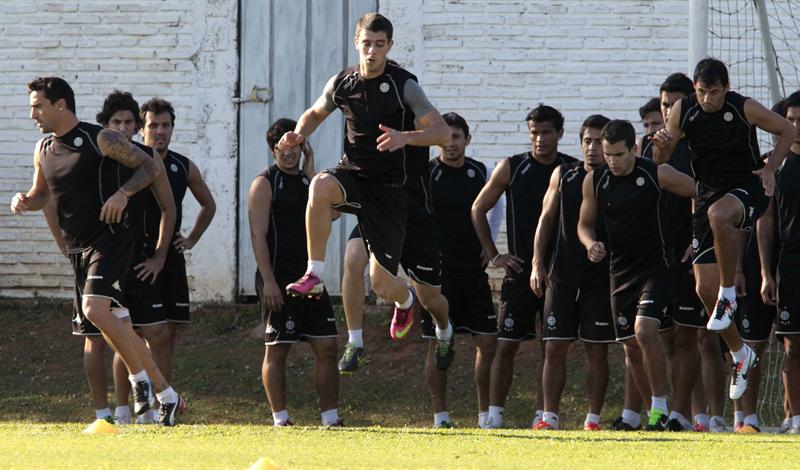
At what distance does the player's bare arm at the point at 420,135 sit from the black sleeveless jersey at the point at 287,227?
86.3 inches

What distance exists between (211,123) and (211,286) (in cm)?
175

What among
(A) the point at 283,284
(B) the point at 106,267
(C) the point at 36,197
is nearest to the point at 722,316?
(A) the point at 283,284

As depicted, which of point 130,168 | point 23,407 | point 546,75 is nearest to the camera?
point 130,168

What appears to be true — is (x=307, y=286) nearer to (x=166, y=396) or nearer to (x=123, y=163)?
(x=166, y=396)

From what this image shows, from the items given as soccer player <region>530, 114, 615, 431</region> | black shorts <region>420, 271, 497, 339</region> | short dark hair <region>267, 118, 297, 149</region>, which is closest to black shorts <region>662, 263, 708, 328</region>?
soccer player <region>530, 114, 615, 431</region>

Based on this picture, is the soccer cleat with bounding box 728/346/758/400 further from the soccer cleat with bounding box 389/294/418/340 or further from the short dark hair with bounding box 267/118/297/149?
the short dark hair with bounding box 267/118/297/149

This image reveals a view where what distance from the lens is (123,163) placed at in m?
9.52

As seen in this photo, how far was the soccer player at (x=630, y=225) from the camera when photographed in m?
9.95

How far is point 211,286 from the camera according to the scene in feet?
47.9

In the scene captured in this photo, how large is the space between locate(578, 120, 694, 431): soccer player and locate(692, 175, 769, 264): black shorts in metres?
0.23

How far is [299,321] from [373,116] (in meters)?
2.34

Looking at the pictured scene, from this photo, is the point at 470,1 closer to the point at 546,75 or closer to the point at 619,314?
the point at 546,75

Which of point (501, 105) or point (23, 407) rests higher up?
point (501, 105)

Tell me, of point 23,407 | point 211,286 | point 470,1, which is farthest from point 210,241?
point 470,1
